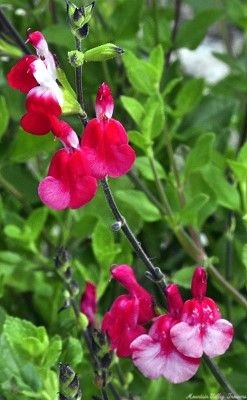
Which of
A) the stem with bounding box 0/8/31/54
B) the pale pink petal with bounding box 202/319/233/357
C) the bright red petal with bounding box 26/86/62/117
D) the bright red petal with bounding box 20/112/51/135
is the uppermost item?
the bright red petal with bounding box 26/86/62/117

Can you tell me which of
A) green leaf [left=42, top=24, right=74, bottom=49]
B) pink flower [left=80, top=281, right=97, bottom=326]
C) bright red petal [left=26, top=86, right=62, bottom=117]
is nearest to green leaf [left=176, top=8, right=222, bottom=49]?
green leaf [left=42, top=24, right=74, bottom=49]

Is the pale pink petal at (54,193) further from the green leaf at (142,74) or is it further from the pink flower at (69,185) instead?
the green leaf at (142,74)

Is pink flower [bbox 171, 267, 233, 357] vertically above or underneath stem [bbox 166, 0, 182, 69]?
above

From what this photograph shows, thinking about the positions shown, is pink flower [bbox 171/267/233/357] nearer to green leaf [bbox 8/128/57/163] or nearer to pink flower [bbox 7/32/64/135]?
pink flower [bbox 7/32/64/135]

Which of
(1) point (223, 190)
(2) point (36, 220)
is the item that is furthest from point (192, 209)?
(2) point (36, 220)

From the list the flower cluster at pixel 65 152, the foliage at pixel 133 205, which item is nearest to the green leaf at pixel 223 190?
the foliage at pixel 133 205

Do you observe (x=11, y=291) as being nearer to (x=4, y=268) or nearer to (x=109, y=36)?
(x=4, y=268)
